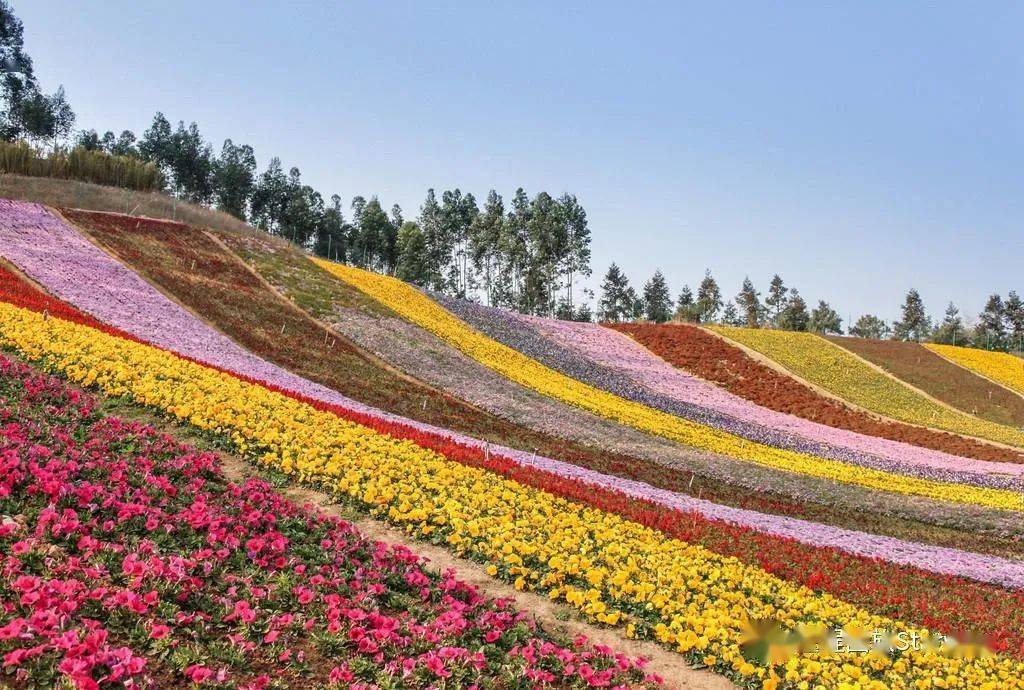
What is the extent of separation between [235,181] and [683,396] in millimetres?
94947

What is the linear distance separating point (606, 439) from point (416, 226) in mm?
90055

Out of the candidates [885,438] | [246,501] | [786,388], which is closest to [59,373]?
[246,501]

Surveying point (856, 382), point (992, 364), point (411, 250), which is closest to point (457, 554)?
point (856, 382)

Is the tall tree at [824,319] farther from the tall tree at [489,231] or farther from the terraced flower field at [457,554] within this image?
the terraced flower field at [457,554]

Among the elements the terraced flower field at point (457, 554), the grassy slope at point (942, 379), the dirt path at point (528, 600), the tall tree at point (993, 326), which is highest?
the tall tree at point (993, 326)

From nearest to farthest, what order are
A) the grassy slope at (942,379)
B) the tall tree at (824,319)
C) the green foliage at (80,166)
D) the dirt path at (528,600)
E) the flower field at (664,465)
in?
the dirt path at (528,600) < the flower field at (664,465) < the grassy slope at (942,379) < the green foliage at (80,166) < the tall tree at (824,319)

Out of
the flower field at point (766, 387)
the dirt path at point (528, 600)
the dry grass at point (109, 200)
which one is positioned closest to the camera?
the dirt path at point (528, 600)

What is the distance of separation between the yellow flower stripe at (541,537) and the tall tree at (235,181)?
353 feet

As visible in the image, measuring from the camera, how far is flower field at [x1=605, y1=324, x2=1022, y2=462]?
1702 inches

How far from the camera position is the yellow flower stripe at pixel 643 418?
2891cm

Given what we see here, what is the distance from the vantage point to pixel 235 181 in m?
116

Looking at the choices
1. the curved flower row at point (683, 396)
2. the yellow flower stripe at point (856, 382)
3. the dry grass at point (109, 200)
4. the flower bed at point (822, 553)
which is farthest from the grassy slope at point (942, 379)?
the dry grass at point (109, 200)

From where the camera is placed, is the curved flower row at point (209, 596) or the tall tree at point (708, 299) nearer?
the curved flower row at point (209, 596)

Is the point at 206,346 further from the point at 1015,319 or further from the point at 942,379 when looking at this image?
the point at 1015,319
